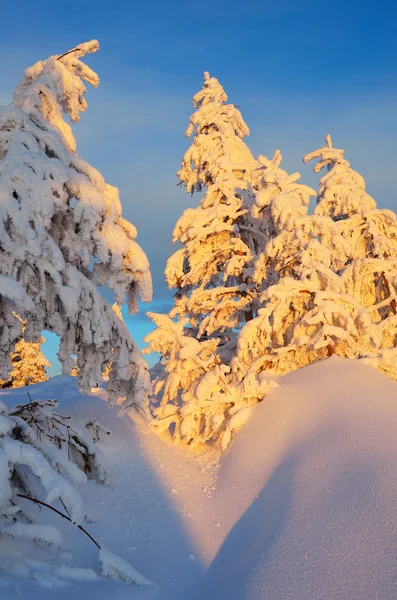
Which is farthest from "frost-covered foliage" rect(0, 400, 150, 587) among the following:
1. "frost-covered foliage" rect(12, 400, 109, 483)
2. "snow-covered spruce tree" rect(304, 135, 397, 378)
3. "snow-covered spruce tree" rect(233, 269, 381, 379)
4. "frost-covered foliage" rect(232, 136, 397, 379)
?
"snow-covered spruce tree" rect(304, 135, 397, 378)

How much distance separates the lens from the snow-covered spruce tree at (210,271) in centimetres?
970

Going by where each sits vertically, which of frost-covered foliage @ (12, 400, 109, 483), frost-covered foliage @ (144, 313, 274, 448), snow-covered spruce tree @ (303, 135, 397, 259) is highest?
snow-covered spruce tree @ (303, 135, 397, 259)

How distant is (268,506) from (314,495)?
0.80 meters

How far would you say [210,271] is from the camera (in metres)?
14.9

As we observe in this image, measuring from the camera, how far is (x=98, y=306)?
6.28 metres

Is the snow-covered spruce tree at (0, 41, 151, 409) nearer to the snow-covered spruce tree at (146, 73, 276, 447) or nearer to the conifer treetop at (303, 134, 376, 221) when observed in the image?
the snow-covered spruce tree at (146, 73, 276, 447)

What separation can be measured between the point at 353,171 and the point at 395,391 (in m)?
12.0

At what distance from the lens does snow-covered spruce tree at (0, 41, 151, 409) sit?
5105 millimetres

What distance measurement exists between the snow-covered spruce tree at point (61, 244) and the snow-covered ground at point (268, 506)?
1803 mm

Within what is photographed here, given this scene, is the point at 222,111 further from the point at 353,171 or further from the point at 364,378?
the point at 364,378

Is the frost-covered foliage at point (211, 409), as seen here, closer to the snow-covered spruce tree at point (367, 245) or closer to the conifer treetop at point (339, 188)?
the snow-covered spruce tree at point (367, 245)

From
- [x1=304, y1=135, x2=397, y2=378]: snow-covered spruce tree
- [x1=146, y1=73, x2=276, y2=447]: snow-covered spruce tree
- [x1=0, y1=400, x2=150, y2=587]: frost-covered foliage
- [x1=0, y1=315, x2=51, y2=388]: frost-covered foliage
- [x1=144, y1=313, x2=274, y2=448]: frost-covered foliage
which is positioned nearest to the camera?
[x1=0, y1=400, x2=150, y2=587]: frost-covered foliage

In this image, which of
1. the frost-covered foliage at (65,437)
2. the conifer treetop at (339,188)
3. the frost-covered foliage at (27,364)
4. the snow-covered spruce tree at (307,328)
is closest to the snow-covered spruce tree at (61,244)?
the frost-covered foliage at (65,437)

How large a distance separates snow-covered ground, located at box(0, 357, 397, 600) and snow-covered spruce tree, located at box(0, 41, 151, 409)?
1803mm
